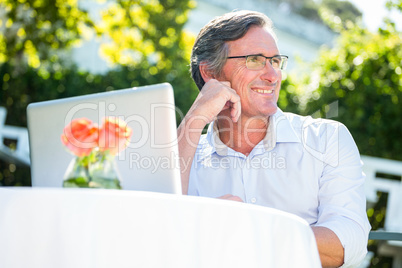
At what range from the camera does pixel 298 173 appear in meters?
2.53

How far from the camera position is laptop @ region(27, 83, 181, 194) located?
1683mm

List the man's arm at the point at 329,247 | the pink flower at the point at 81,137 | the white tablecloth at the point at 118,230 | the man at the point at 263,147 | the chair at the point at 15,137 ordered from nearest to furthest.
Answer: the white tablecloth at the point at 118,230, the pink flower at the point at 81,137, the man's arm at the point at 329,247, the man at the point at 263,147, the chair at the point at 15,137

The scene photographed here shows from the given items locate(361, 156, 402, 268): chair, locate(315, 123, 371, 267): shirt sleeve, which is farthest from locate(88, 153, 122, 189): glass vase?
locate(361, 156, 402, 268): chair

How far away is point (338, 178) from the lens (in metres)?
2.38

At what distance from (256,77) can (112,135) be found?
143 centimetres

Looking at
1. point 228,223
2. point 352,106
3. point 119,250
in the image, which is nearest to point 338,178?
point 228,223

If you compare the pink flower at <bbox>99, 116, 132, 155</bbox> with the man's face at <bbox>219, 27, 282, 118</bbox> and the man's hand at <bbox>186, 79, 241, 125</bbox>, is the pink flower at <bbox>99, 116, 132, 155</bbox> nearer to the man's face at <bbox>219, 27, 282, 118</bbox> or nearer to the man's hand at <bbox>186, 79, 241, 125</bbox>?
the man's hand at <bbox>186, 79, 241, 125</bbox>

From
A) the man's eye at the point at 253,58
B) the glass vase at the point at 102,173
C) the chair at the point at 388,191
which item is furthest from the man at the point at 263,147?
the chair at the point at 388,191

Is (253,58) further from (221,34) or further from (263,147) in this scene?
(263,147)

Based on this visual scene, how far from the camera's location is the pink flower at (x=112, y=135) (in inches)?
58.6

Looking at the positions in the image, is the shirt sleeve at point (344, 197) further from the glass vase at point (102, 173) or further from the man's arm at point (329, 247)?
the glass vase at point (102, 173)

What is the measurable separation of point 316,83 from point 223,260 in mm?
4808

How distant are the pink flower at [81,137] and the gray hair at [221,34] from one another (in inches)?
59.1

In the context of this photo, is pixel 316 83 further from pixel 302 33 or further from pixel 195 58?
pixel 302 33
